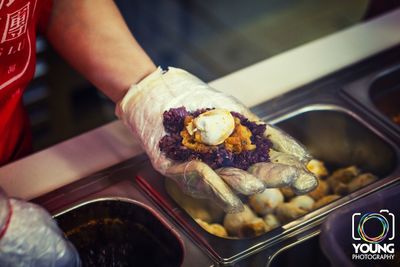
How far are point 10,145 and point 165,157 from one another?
55cm

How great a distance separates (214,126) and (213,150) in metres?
0.06

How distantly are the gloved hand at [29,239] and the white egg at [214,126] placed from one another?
399mm

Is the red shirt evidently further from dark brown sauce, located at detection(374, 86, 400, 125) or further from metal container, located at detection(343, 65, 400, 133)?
dark brown sauce, located at detection(374, 86, 400, 125)

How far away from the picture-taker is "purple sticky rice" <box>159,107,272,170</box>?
5.12 ft

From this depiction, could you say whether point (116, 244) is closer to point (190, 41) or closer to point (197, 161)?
point (197, 161)

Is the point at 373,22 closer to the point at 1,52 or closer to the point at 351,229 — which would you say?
the point at 351,229

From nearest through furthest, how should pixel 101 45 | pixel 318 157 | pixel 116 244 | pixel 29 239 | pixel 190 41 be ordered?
pixel 29 239
pixel 116 244
pixel 101 45
pixel 318 157
pixel 190 41

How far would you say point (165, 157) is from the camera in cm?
166

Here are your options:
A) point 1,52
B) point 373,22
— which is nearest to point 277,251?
point 1,52

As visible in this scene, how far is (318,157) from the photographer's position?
→ 2020 mm

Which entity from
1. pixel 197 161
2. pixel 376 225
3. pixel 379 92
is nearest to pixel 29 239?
pixel 197 161

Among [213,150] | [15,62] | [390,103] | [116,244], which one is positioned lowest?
[116,244]

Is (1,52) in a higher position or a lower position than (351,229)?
lower

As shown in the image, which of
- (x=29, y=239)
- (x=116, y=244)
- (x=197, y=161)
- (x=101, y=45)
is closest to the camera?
(x=29, y=239)
